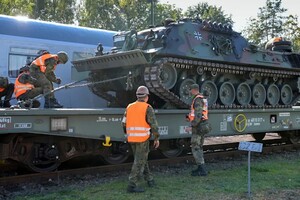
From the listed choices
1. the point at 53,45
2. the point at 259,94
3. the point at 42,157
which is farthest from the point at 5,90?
the point at 259,94

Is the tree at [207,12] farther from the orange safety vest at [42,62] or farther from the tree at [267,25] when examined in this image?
the orange safety vest at [42,62]

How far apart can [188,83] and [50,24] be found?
4106 mm

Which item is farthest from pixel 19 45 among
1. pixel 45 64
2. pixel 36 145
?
pixel 36 145

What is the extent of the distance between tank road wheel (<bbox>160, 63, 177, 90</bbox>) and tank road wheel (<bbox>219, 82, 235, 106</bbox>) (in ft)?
5.51

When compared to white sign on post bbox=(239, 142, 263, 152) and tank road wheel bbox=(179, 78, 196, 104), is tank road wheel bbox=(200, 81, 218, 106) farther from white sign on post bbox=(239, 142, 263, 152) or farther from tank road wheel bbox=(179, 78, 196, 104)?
white sign on post bbox=(239, 142, 263, 152)

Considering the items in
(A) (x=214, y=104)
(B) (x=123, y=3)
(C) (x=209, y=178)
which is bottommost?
(C) (x=209, y=178)

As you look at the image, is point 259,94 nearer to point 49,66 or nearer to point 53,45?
point 53,45

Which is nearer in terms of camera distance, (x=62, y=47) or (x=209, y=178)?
(x=209, y=178)

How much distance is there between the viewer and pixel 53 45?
11.4m

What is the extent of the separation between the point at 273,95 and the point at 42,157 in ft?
24.6

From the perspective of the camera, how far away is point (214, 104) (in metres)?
10.8

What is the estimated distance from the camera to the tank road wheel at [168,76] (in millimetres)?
9787

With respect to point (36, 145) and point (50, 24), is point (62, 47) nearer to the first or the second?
point (50, 24)

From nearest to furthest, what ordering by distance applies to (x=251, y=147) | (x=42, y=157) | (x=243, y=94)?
(x=251, y=147) < (x=42, y=157) < (x=243, y=94)
